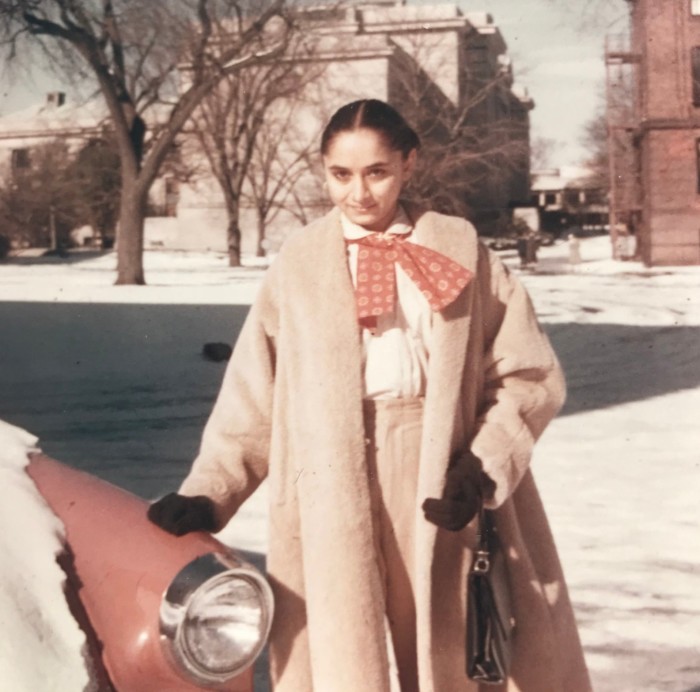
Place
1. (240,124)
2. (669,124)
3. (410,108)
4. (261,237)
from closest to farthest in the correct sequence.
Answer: (669,124) → (240,124) → (410,108) → (261,237)

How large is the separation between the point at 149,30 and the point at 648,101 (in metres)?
13.6

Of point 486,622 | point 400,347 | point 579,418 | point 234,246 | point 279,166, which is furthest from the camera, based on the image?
point 279,166

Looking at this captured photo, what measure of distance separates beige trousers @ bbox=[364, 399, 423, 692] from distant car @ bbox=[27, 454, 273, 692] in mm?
385

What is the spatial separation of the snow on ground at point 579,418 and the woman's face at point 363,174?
6.60 ft

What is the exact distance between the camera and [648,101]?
3147 cm

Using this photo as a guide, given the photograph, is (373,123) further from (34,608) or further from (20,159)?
(20,159)

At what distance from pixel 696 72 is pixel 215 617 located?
31737mm

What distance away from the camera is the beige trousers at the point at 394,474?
2314mm

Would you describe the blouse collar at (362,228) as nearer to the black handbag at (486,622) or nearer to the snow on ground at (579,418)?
the black handbag at (486,622)

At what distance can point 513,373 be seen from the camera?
2418mm

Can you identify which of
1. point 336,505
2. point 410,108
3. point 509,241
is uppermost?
point 410,108

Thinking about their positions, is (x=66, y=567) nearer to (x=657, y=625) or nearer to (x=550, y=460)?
(x=657, y=625)

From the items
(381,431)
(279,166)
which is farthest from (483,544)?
(279,166)

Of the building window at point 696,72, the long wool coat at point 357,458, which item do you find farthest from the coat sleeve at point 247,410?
the building window at point 696,72
